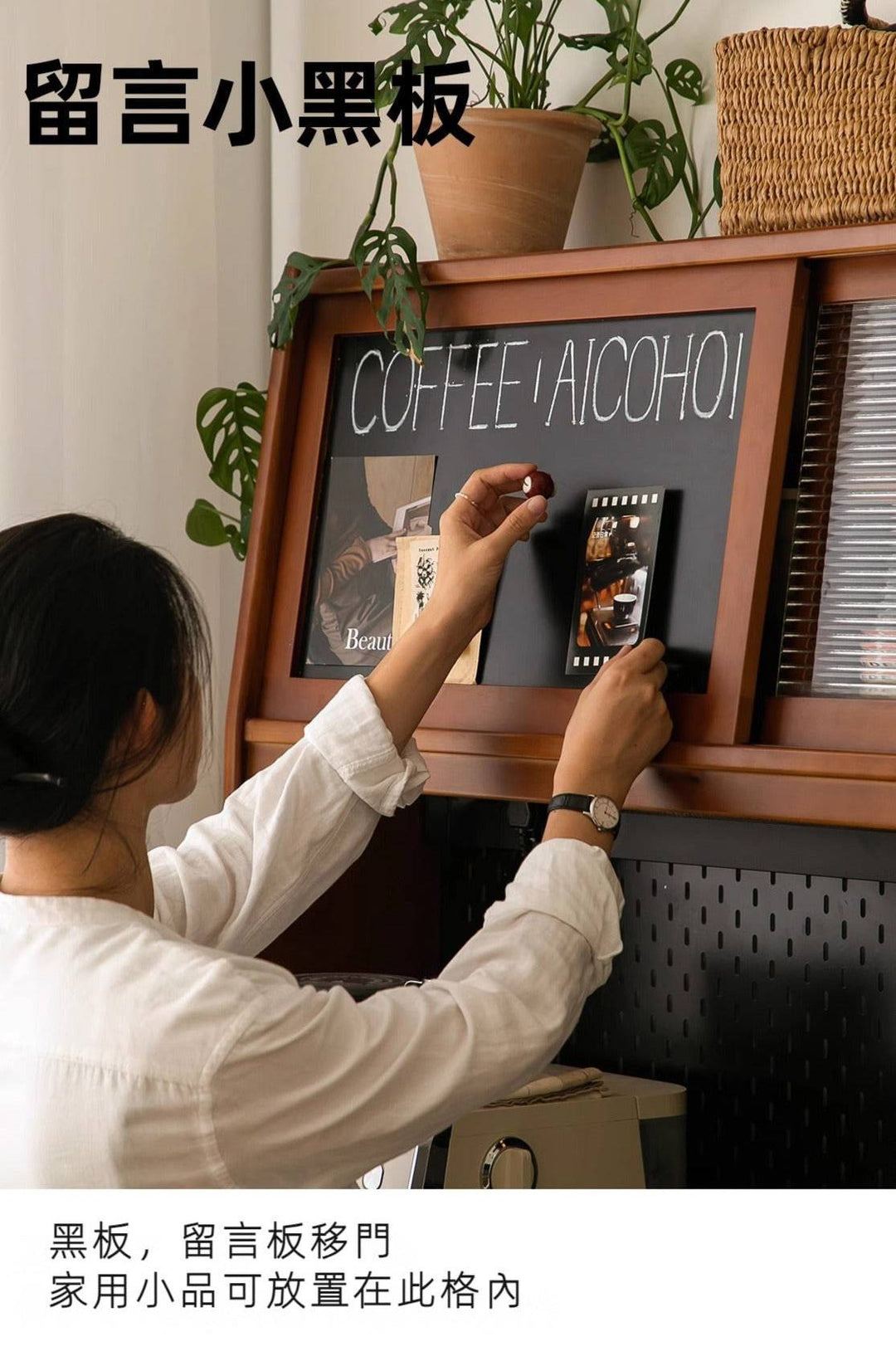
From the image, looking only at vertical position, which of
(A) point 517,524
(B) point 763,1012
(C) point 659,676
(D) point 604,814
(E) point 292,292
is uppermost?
(E) point 292,292

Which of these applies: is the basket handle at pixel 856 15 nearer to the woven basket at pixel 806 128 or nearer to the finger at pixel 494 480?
the woven basket at pixel 806 128

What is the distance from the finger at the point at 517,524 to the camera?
1.39 metres

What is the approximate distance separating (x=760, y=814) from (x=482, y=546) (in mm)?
364

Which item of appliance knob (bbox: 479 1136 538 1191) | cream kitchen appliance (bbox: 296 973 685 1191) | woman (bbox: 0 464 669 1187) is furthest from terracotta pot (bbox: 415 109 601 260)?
appliance knob (bbox: 479 1136 538 1191)

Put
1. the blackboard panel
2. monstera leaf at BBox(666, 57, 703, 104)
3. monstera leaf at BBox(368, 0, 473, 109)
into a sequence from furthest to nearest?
monstera leaf at BBox(666, 57, 703, 104), monstera leaf at BBox(368, 0, 473, 109), the blackboard panel

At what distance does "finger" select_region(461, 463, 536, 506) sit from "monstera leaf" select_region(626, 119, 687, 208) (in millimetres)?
462

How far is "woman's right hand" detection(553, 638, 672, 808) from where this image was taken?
1.24 metres

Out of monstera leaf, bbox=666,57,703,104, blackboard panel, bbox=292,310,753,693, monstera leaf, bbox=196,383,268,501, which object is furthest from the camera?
monstera leaf, bbox=196,383,268,501

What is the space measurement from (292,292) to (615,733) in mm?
648

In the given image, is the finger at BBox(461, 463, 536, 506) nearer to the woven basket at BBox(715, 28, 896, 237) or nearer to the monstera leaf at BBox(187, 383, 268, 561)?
the woven basket at BBox(715, 28, 896, 237)

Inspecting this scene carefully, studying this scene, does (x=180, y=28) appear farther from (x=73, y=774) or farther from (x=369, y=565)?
(x=73, y=774)

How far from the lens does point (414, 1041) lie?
3.44 ft

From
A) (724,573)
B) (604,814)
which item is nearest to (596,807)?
(604,814)

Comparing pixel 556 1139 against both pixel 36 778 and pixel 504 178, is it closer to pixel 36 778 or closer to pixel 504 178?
pixel 36 778
